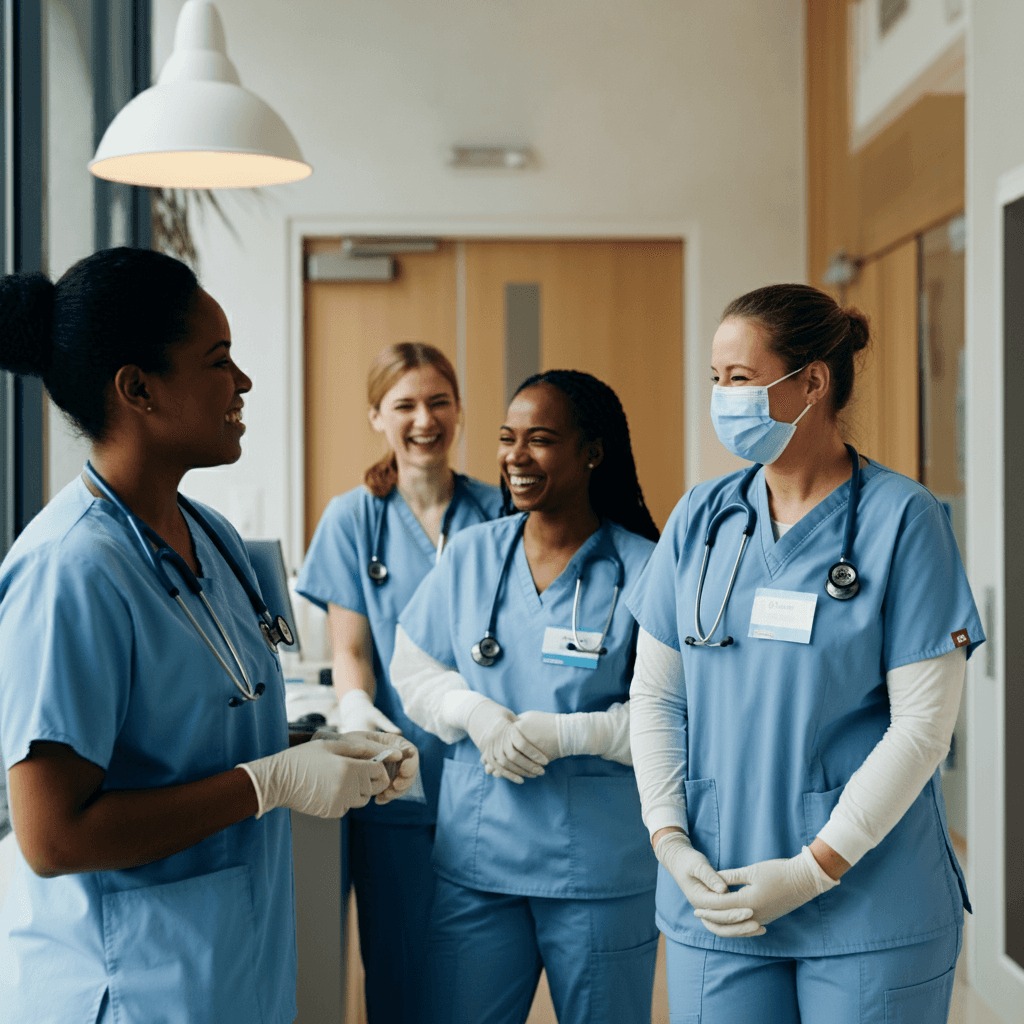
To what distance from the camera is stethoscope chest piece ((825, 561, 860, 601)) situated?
1229mm

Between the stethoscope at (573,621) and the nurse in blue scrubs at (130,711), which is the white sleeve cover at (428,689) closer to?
the stethoscope at (573,621)

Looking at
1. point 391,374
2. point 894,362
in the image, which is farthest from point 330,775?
point 894,362

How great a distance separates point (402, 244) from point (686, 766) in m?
3.31

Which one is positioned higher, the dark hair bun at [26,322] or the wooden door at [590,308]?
the wooden door at [590,308]

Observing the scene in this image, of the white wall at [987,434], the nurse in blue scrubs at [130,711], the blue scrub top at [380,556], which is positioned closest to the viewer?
the nurse in blue scrubs at [130,711]

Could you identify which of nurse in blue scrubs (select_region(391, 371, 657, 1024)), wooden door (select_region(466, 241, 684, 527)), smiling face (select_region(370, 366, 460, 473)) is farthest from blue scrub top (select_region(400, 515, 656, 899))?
wooden door (select_region(466, 241, 684, 527))

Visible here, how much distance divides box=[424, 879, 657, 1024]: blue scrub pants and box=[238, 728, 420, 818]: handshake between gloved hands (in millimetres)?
342

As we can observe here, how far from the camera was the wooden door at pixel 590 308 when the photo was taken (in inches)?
170

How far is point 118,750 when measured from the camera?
97cm

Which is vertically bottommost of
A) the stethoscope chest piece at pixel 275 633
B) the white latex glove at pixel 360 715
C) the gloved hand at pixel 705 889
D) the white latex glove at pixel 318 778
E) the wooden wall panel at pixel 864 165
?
the gloved hand at pixel 705 889

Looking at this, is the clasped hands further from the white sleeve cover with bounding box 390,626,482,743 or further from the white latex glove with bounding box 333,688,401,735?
the white latex glove with bounding box 333,688,401,735

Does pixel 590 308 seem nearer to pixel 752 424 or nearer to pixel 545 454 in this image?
pixel 545 454

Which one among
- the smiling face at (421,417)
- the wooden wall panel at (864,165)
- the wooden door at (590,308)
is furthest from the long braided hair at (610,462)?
the wooden door at (590,308)

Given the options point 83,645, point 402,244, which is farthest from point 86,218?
point 83,645
